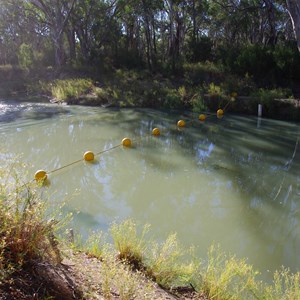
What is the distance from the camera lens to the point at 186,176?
7496mm

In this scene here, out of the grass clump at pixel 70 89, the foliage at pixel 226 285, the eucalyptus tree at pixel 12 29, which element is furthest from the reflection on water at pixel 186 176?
the eucalyptus tree at pixel 12 29

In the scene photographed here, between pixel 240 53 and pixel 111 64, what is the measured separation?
928 cm

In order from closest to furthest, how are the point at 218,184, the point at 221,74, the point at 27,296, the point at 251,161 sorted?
the point at 27,296
the point at 218,184
the point at 251,161
the point at 221,74

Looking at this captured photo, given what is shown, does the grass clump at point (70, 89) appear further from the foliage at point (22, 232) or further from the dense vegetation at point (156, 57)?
the foliage at point (22, 232)

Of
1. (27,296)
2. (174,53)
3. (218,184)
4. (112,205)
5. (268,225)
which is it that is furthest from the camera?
(174,53)

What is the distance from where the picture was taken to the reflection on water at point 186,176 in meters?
5.15

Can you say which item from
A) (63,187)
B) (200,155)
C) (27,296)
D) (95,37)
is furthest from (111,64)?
(27,296)

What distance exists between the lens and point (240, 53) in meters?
18.8

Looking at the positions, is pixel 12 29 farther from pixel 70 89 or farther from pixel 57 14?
pixel 70 89

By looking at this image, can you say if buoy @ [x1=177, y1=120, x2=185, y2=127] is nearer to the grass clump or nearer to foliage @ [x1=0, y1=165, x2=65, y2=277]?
the grass clump

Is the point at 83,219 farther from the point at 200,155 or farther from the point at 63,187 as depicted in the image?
the point at 200,155

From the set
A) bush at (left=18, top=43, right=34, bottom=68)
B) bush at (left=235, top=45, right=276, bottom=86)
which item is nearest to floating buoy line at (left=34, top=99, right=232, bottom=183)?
bush at (left=235, top=45, right=276, bottom=86)

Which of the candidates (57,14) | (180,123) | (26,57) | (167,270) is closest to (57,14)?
(57,14)

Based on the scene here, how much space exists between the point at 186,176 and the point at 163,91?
10.5m
